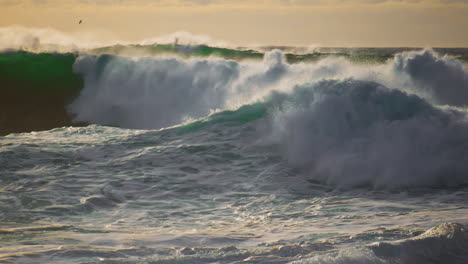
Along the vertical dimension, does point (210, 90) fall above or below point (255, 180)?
above

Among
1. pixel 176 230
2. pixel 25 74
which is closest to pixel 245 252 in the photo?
pixel 176 230

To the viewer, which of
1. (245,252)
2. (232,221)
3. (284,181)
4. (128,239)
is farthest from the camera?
(284,181)

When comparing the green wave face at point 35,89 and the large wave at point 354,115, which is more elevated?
the green wave face at point 35,89

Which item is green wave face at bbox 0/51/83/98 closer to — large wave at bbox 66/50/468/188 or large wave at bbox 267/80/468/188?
large wave at bbox 66/50/468/188

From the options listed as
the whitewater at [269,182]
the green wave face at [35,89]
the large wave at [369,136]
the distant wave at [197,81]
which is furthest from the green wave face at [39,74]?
the large wave at [369,136]

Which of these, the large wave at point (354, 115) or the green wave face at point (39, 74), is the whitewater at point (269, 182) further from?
the green wave face at point (39, 74)

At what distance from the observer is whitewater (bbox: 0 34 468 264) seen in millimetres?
4695

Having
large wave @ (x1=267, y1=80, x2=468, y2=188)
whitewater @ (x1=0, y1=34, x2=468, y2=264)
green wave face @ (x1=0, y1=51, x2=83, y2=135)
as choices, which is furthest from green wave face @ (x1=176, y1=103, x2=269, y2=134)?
green wave face @ (x1=0, y1=51, x2=83, y2=135)

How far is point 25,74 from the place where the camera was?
62.4 ft

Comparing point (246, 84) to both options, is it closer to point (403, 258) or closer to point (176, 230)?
point (176, 230)

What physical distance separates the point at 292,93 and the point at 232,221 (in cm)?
450

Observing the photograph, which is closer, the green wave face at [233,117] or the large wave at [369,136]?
the large wave at [369,136]

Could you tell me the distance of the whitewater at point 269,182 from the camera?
470 cm

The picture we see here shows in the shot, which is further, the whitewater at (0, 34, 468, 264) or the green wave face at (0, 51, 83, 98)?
the green wave face at (0, 51, 83, 98)
